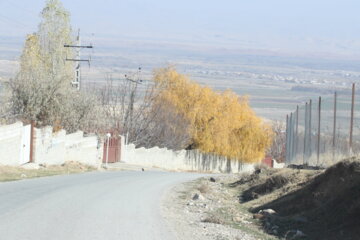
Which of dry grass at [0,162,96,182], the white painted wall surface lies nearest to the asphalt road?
dry grass at [0,162,96,182]

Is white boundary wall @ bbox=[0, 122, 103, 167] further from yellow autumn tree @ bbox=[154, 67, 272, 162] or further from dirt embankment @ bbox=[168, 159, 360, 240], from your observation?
yellow autumn tree @ bbox=[154, 67, 272, 162]

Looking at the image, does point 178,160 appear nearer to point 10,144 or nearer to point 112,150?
point 112,150

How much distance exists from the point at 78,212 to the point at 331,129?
56.4ft

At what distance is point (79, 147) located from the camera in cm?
4338

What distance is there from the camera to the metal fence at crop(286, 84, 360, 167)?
92.0 ft

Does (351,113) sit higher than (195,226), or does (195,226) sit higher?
(351,113)

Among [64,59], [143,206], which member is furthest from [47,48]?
[143,206]

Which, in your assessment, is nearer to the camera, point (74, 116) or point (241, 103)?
point (74, 116)

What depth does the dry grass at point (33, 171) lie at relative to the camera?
2795 centimetres

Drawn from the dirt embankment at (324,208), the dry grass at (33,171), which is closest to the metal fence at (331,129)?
the dirt embankment at (324,208)

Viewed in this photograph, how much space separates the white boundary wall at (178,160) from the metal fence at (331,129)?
56.0 feet

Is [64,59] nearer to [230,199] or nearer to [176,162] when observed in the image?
[176,162]

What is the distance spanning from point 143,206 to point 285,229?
4.35m

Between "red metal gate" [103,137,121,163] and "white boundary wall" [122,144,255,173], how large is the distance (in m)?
0.60
